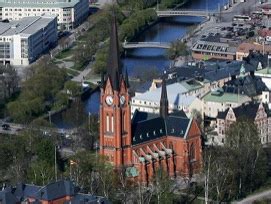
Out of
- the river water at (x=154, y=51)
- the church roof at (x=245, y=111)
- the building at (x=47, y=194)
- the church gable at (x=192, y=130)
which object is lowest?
the river water at (x=154, y=51)

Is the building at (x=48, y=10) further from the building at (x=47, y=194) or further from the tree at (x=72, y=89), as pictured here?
the building at (x=47, y=194)

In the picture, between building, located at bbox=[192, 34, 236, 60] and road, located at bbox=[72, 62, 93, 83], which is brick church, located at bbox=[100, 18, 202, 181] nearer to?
road, located at bbox=[72, 62, 93, 83]

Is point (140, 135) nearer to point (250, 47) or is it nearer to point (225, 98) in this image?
point (225, 98)

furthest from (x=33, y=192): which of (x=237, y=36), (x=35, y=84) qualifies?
(x=237, y=36)

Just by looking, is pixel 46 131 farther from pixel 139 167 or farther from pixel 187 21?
pixel 187 21

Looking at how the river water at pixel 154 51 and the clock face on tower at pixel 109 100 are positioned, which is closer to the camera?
the clock face on tower at pixel 109 100

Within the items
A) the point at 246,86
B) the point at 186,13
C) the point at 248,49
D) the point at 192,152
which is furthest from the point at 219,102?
the point at 186,13

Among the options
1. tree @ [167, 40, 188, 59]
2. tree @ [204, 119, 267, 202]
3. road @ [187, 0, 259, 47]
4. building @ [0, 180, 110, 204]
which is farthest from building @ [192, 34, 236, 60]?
building @ [0, 180, 110, 204]

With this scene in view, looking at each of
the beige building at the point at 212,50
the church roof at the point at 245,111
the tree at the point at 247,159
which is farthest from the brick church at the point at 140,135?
the beige building at the point at 212,50
